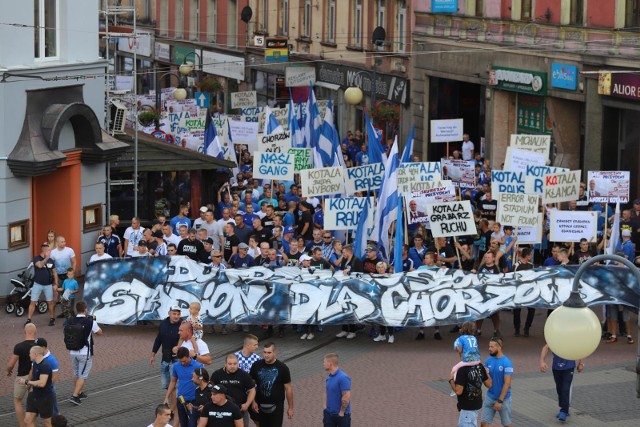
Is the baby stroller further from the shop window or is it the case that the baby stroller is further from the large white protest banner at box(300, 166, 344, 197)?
the large white protest banner at box(300, 166, 344, 197)

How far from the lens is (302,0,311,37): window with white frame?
164 ft

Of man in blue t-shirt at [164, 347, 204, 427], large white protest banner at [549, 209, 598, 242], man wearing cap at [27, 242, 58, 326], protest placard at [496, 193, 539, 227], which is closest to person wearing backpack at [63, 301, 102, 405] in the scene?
man in blue t-shirt at [164, 347, 204, 427]

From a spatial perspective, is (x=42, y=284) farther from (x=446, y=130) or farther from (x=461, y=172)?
(x=446, y=130)

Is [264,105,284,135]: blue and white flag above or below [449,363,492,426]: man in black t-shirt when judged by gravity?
above

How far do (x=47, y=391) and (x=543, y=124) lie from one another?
844 inches

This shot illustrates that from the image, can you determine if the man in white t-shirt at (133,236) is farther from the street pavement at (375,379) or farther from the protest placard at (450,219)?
the protest placard at (450,219)

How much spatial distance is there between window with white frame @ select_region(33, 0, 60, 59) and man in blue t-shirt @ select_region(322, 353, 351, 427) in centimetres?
1269

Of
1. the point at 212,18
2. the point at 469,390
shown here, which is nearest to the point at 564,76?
the point at 469,390

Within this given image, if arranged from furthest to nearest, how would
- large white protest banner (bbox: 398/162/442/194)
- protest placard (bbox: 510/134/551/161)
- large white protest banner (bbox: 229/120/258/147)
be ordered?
1. large white protest banner (bbox: 229/120/258/147)
2. protest placard (bbox: 510/134/551/161)
3. large white protest banner (bbox: 398/162/442/194)

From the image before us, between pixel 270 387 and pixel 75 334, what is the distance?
360 cm

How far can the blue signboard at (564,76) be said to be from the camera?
34312mm

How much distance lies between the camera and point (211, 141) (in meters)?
34.7

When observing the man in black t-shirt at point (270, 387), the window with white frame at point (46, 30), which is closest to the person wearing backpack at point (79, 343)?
the man in black t-shirt at point (270, 387)

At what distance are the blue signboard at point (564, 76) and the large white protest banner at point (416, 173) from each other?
32.2 ft
